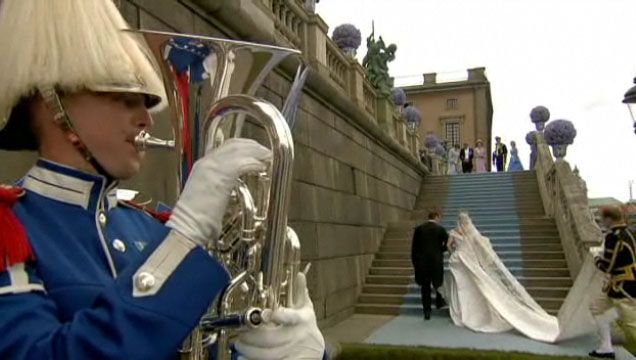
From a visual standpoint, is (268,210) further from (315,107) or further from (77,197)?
(315,107)

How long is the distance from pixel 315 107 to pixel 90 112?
296 inches

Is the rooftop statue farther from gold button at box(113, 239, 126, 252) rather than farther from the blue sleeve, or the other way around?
the blue sleeve

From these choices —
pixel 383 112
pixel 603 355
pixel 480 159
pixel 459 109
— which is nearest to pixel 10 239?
pixel 603 355

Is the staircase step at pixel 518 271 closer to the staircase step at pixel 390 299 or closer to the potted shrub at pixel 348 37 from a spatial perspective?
the staircase step at pixel 390 299

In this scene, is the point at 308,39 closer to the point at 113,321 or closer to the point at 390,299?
the point at 390,299

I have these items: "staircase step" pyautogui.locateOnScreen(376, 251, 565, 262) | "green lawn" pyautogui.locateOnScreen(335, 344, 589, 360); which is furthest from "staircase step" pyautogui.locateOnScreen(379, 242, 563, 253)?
"green lawn" pyautogui.locateOnScreen(335, 344, 589, 360)

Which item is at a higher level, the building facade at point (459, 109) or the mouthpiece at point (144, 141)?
the building facade at point (459, 109)

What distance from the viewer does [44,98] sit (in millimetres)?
1309

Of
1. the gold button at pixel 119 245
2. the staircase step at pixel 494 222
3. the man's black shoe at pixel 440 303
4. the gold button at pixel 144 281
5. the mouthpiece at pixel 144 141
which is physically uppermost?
the staircase step at pixel 494 222

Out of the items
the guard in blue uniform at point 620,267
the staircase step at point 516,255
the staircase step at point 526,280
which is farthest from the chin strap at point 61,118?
the staircase step at point 516,255

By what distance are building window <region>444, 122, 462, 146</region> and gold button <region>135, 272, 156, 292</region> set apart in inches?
1733

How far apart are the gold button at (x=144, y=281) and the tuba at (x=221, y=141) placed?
22 cm

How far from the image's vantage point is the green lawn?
642 centimetres

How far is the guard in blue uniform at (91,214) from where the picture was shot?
112 cm
